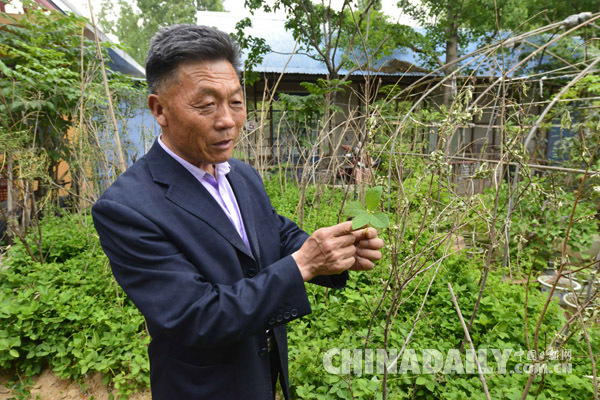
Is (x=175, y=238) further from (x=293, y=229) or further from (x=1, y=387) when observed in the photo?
(x=1, y=387)

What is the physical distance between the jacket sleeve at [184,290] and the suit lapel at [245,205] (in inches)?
10.7

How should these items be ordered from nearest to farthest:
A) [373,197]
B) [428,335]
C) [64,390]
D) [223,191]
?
[373,197]
[223,191]
[428,335]
[64,390]

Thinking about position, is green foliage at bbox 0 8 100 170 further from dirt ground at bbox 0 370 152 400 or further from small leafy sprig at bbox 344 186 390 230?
small leafy sprig at bbox 344 186 390 230

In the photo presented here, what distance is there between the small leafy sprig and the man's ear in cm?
60

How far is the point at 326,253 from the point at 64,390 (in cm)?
258

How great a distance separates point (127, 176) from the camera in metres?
1.10

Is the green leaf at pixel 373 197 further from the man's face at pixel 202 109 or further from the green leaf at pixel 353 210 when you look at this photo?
the man's face at pixel 202 109

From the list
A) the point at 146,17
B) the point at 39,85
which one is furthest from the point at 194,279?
the point at 146,17

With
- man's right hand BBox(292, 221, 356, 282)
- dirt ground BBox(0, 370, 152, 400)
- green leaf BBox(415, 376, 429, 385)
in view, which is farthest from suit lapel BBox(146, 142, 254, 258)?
dirt ground BBox(0, 370, 152, 400)

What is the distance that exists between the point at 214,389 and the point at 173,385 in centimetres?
14

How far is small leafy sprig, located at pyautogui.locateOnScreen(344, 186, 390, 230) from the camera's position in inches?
37.0

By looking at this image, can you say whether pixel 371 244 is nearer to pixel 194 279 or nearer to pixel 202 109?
pixel 194 279

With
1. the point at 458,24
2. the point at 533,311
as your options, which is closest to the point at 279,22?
the point at 458,24

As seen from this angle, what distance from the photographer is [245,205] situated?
4.30 feet
